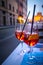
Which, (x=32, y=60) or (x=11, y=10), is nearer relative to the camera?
(x=32, y=60)

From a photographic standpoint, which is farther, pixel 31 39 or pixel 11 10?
pixel 11 10

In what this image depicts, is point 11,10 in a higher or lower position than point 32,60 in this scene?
higher

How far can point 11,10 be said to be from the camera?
1.93ft

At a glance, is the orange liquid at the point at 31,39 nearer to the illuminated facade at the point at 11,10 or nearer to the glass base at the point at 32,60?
A: the glass base at the point at 32,60

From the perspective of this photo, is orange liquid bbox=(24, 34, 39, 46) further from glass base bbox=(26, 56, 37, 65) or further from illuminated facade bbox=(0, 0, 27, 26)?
illuminated facade bbox=(0, 0, 27, 26)

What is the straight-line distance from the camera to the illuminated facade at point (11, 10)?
0.56m

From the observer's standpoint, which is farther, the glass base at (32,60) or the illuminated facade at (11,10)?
the illuminated facade at (11,10)

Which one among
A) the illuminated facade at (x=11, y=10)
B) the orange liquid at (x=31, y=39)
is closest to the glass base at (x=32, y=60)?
the orange liquid at (x=31, y=39)

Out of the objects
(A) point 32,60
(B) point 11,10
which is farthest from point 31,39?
(B) point 11,10

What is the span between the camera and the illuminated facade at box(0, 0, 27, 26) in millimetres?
555

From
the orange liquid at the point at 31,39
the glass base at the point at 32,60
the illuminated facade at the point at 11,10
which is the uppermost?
the illuminated facade at the point at 11,10

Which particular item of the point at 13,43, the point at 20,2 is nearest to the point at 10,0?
the point at 20,2

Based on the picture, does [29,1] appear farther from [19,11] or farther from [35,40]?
[35,40]

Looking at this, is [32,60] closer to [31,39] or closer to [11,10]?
[31,39]
